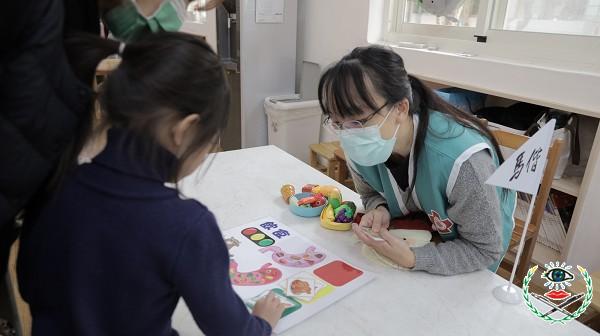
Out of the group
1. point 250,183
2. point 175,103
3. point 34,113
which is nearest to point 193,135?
point 175,103

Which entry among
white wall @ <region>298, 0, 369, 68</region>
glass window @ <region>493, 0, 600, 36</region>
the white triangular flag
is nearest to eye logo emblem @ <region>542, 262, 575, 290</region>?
the white triangular flag

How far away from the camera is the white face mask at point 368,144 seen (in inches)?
40.9

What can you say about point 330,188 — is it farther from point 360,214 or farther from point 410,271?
point 410,271

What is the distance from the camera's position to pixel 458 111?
1.14 meters

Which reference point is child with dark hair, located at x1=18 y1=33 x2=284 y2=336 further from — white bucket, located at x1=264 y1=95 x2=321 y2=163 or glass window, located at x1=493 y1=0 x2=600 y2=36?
white bucket, located at x1=264 y1=95 x2=321 y2=163

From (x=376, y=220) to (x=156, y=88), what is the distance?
744 mm

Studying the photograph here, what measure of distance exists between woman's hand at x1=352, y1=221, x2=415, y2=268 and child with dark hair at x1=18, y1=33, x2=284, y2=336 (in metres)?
0.44

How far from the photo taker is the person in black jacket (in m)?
0.50

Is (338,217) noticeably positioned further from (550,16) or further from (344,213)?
(550,16)

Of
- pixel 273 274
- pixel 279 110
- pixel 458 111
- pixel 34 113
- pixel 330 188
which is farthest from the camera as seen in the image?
pixel 279 110

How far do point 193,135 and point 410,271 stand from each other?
1.99 feet

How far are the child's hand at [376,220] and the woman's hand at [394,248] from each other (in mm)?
113

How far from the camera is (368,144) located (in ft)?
3.47

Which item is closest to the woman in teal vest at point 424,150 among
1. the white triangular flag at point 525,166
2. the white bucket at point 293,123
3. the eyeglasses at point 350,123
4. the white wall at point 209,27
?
the eyeglasses at point 350,123
